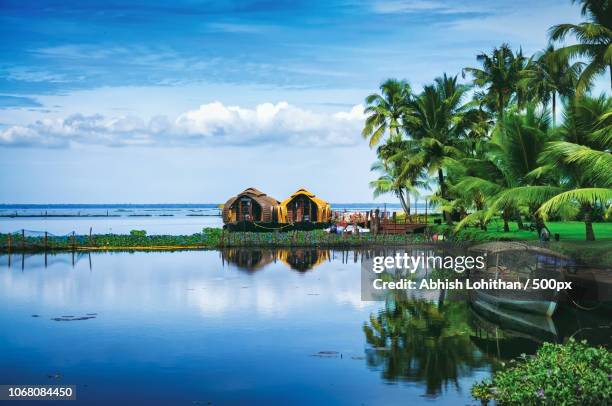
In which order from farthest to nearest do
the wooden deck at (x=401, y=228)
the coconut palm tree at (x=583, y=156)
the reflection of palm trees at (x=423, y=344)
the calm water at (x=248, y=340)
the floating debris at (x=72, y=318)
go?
the wooden deck at (x=401, y=228)
the coconut palm tree at (x=583, y=156)
the floating debris at (x=72, y=318)
the reflection of palm trees at (x=423, y=344)
the calm water at (x=248, y=340)

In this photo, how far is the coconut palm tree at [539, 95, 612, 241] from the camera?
931 inches

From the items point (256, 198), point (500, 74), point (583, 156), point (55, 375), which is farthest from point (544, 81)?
point (55, 375)

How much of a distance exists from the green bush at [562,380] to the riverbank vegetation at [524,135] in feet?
45.0

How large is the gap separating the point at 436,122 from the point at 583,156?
759 inches

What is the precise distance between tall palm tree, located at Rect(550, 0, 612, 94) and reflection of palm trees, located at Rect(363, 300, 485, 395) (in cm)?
1227

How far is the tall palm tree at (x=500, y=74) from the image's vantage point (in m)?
43.4

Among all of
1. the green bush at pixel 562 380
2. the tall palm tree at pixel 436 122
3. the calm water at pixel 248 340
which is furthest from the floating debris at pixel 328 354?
the tall palm tree at pixel 436 122

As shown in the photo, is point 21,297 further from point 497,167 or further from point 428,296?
point 497,167

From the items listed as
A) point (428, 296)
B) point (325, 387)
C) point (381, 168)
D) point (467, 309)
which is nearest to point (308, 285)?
point (428, 296)

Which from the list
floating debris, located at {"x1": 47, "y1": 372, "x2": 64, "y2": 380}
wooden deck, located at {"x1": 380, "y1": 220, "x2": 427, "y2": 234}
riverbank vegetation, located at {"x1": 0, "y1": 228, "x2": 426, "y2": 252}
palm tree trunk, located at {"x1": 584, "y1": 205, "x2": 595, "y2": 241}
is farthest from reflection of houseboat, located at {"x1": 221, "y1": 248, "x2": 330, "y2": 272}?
floating debris, located at {"x1": 47, "y1": 372, "x2": 64, "y2": 380}

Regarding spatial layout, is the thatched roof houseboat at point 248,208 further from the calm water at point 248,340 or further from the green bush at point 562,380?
the green bush at point 562,380

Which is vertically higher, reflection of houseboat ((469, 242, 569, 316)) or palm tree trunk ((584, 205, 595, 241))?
palm tree trunk ((584, 205, 595, 241))

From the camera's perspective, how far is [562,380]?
10.3 metres

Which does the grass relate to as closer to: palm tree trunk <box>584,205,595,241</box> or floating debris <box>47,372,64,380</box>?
palm tree trunk <box>584,205,595,241</box>
